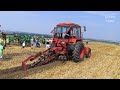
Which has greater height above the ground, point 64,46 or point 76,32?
point 76,32

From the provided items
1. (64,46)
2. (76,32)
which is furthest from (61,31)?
(64,46)

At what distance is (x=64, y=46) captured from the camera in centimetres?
1320

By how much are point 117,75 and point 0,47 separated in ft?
23.1

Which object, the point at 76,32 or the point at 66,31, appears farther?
the point at 76,32

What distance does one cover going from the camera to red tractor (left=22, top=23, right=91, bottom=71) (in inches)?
511

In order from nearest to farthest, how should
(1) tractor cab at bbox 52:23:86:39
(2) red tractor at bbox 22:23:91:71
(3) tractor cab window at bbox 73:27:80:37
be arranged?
(2) red tractor at bbox 22:23:91:71 → (1) tractor cab at bbox 52:23:86:39 → (3) tractor cab window at bbox 73:27:80:37

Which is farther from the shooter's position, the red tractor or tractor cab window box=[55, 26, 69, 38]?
tractor cab window box=[55, 26, 69, 38]

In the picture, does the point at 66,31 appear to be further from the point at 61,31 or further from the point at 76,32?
the point at 76,32

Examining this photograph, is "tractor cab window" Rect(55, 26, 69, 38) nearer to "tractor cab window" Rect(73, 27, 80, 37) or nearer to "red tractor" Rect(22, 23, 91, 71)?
"red tractor" Rect(22, 23, 91, 71)

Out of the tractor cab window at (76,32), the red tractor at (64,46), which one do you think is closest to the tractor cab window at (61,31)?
the red tractor at (64,46)

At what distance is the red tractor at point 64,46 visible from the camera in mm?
12972

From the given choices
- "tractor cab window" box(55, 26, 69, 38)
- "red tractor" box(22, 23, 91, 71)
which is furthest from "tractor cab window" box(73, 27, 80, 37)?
"tractor cab window" box(55, 26, 69, 38)

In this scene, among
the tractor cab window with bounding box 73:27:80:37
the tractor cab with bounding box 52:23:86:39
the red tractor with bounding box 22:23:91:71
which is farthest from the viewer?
the tractor cab window with bounding box 73:27:80:37
